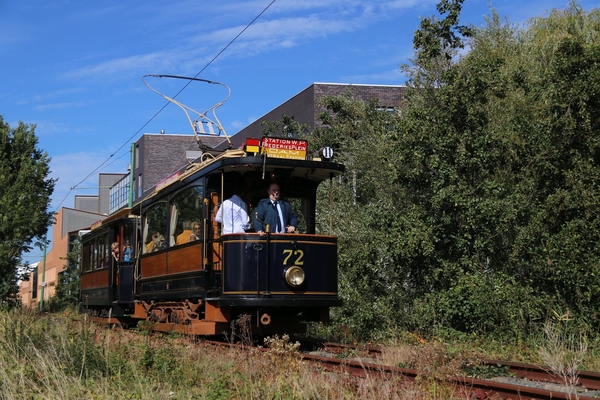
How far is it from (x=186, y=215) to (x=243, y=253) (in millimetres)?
1970

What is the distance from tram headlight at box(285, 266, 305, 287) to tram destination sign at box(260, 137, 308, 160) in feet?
6.03

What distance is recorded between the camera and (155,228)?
572 inches

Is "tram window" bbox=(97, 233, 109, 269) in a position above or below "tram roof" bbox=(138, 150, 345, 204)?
below

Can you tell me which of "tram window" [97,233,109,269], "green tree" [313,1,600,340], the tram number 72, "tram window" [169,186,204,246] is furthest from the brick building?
the tram number 72

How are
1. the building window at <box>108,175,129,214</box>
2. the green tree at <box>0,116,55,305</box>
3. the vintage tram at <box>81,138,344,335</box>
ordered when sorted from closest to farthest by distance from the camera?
the vintage tram at <box>81,138,344,335</box> → the green tree at <box>0,116,55,305</box> → the building window at <box>108,175,129,214</box>

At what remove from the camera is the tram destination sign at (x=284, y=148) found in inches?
467

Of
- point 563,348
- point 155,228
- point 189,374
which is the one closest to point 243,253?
Result: point 189,374

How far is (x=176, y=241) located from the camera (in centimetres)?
1320

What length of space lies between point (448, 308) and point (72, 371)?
751 centimetres

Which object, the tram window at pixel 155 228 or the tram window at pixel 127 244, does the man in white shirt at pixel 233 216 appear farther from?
the tram window at pixel 127 244

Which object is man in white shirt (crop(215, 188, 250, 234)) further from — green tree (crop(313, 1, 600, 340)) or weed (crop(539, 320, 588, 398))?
weed (crop(539, 320, 588, 398))

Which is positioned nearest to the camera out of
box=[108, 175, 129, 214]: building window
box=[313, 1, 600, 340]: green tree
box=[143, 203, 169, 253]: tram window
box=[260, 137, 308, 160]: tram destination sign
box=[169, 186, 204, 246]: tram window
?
box=[260, 137, 308, 160]: tram destination sign

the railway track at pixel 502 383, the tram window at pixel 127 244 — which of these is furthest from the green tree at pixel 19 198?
the railway track at pixel 502 383

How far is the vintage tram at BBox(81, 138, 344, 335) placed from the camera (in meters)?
11.3
